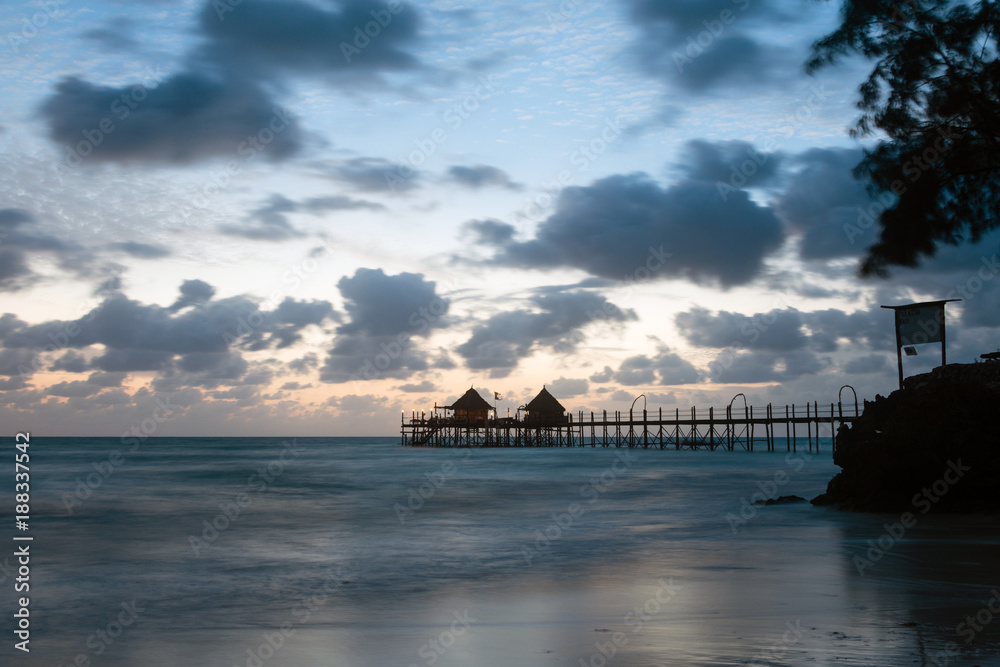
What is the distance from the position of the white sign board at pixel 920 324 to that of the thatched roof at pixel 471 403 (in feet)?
214

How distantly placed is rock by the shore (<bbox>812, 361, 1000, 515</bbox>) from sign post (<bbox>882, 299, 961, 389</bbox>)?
5.88ft

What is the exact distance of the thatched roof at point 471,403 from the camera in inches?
3219

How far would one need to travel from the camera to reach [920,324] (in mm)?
17641

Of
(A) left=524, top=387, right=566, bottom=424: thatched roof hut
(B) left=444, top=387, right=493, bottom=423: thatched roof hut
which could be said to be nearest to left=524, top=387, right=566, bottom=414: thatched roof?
(A) left=524, top=387, right=566, bottom=424: thatched roof hut

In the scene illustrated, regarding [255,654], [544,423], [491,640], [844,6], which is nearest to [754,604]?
[491,640]

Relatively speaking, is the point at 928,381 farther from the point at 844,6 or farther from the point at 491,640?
the point at 491,640

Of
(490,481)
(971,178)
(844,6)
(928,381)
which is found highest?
(844,6)

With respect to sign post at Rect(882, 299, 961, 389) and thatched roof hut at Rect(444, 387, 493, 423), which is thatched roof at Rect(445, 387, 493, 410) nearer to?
thatched roof hut at Rect(444, 387, 493, 423)

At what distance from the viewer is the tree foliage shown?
11.8 metres

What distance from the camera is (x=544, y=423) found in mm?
79500

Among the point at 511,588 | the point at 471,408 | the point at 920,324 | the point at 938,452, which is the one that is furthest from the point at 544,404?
the point at 511,588

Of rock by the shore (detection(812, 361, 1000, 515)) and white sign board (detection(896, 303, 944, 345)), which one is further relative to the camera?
white sign board (detection(896, 303, 944, 345))

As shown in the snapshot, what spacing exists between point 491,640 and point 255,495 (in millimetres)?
22237

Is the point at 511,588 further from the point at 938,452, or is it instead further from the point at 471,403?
the point at 471,403
